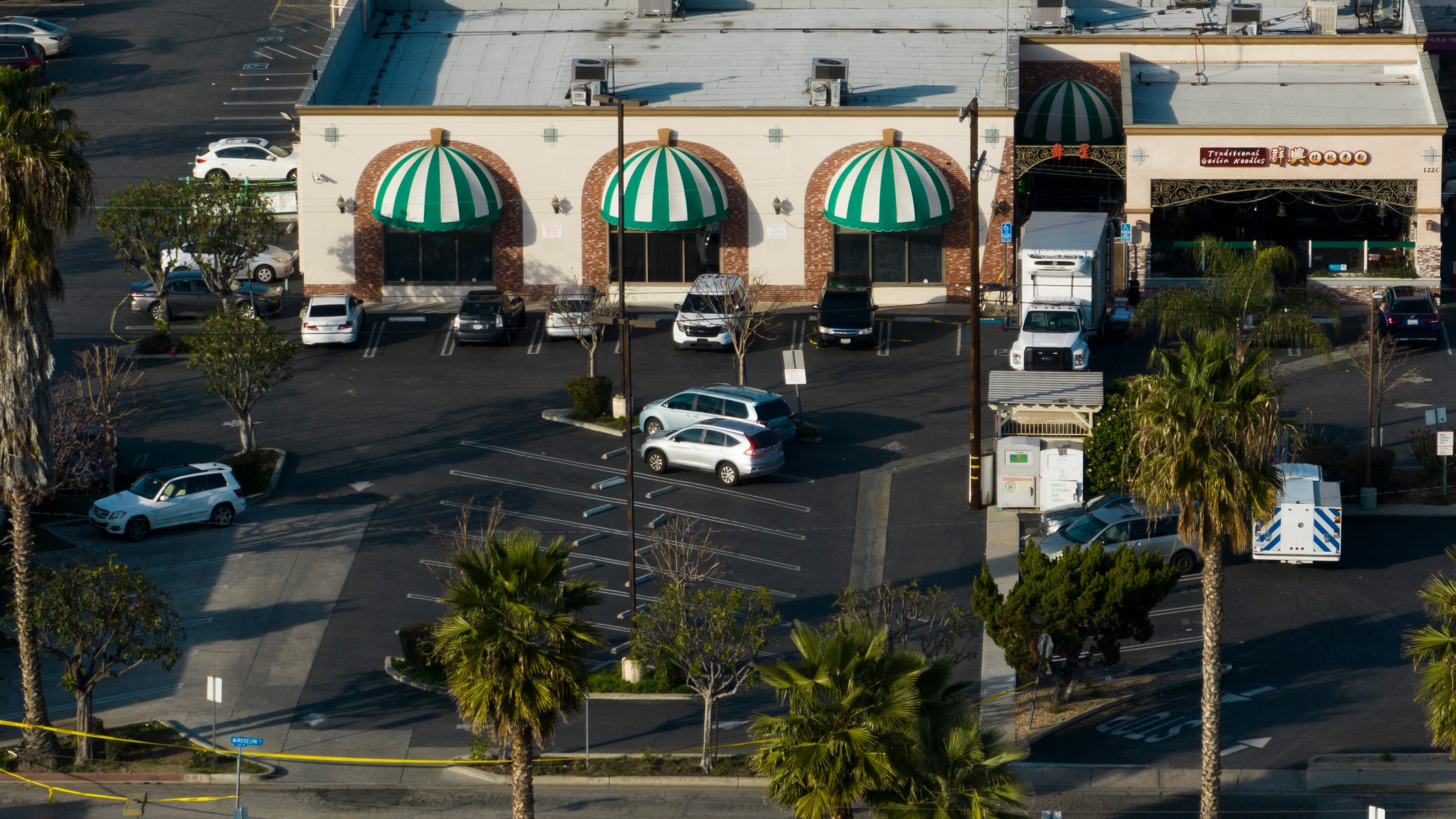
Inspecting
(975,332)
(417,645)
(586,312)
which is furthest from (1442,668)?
(586,312)

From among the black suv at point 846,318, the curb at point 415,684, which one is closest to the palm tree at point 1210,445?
the curb at point 415,684

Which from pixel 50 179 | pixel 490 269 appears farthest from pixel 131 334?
pixel 50 179

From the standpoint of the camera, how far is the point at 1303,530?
4397 centimetres

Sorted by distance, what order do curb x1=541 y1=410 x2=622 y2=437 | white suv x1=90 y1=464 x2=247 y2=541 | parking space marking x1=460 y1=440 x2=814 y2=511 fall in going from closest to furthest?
white suv x1=90 y1=464 x2=247 y2=541 → parking space marking x1=460 y1=440 x2=814 y2=511 → curb x1=541 y1=410 x2=622 y2=437

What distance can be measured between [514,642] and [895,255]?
123 feet

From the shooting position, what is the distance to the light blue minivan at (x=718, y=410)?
51031mm

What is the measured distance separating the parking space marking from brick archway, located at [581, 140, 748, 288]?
14.2 meters

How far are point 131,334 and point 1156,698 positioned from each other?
35298mm

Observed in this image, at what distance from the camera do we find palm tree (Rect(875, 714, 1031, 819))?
1089 inches

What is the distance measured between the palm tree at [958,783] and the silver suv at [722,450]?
69.1 ft

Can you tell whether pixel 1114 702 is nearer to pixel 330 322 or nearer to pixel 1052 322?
pixel 1052 322

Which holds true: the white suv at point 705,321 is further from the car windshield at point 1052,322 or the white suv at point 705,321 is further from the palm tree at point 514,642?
the palm tree at point 514,642

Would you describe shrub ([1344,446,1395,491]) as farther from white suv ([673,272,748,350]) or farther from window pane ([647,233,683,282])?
window pane ([647,233,683,282])

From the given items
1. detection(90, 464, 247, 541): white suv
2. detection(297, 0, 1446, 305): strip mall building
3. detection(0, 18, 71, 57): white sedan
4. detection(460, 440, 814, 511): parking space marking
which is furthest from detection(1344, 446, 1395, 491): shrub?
detection(0, 18, 71, 57): white sedan
